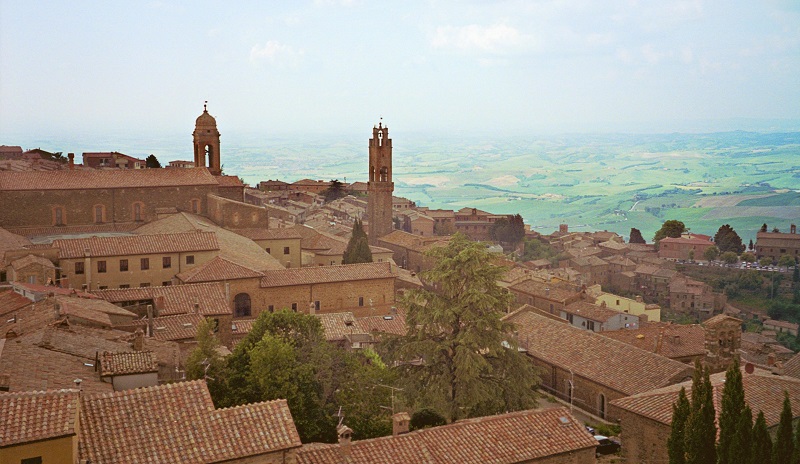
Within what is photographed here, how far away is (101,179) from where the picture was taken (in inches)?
1651

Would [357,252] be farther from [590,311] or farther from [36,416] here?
[36,416]

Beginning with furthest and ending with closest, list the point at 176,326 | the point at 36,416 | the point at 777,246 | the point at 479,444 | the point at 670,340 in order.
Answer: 1. the point at 777,246
2. the point at 670,340
3. the point at 176,326
4. the point at 479,444
5. the point at 36,416

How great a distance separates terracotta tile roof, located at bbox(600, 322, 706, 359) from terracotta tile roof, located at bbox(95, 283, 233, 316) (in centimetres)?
1618

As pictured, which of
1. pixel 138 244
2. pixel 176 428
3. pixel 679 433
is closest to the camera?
pixel 176 428

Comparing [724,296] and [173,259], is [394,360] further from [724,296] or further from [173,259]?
[724,296]

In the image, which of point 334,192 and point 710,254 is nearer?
point 710,254

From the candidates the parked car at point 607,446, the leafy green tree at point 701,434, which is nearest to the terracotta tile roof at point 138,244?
the parked car at point 607,446

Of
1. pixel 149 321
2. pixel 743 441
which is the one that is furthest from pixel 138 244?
pixel 743 441

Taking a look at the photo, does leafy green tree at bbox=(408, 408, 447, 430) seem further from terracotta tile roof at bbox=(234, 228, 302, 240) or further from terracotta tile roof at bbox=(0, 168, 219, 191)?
terracotta tile roof at bbox=(0, 168, 219, 191)

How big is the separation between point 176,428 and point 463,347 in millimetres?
10373

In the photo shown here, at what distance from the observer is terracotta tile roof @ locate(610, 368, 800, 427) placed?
18219 millimetres

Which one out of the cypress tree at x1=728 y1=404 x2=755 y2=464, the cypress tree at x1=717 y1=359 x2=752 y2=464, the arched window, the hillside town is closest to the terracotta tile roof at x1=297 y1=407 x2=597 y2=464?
the hillside town

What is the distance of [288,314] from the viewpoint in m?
21.1

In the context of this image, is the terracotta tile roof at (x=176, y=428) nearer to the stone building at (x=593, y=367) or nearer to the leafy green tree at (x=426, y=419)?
the leafy green tree at (x=426, y=419)
